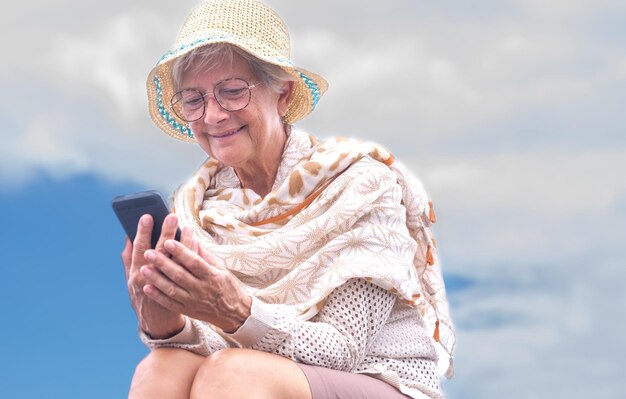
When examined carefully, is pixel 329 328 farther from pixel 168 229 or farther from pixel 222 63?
pixel 222 63

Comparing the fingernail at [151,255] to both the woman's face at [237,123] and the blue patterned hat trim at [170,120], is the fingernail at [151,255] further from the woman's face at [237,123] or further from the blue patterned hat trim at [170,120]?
the blue patterned hat trim at [170,120]

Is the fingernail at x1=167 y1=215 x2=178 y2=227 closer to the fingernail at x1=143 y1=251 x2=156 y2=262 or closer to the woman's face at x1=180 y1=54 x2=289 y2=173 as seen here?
the fingernail at x1=143 y1=251 x2=156 y2=262

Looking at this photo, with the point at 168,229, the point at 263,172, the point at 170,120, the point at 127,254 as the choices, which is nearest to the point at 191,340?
the point at 127,254

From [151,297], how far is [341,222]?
0.69 metres

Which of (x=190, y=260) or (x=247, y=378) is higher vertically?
(x=190, y=260)

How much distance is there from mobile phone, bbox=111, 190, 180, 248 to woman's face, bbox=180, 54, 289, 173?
1.86ft

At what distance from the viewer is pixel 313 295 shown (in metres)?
3.04

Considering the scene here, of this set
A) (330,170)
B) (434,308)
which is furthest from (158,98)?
(434,308)

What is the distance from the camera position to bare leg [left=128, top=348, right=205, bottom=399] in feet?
8.82

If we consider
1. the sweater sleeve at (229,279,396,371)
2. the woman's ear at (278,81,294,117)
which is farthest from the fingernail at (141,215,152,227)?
the woman's ear at (278,81,294,117)

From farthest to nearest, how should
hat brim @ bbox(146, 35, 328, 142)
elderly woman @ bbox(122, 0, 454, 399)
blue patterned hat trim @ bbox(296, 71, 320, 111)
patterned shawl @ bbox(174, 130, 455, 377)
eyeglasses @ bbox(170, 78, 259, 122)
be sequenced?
blue patterned hat trim @ bbox(296, 71, 320, 111), hat brim @ bbox(146, 35, 328, 142), eyeglasses @ bbox(170, 78, 259, 122), patterned shawl @ bbox(174, 130, 455, 377), elderly woman @ bbox(122, 0, 454, 399)

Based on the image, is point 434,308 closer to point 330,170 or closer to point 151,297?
point 330,170

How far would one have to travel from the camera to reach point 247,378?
2578 millimetres

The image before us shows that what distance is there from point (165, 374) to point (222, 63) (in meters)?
0.99
